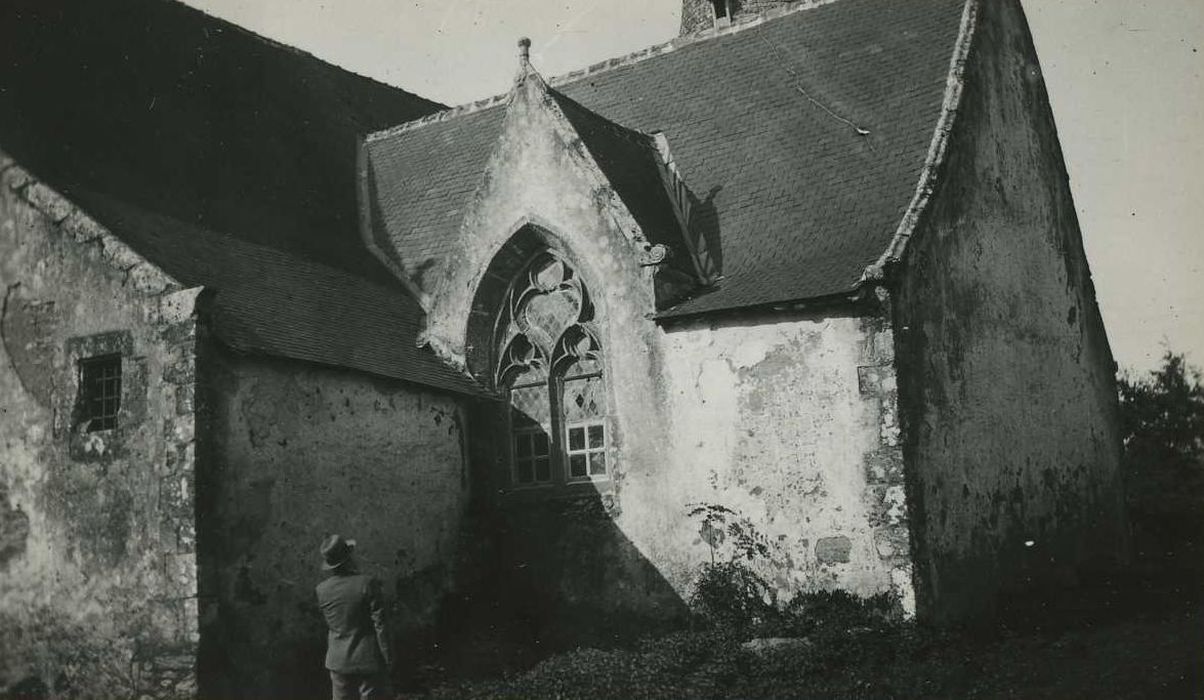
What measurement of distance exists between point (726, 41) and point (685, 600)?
9.48 metres

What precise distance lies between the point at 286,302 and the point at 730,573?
6.22 metres

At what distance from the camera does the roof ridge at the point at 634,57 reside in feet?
59.7

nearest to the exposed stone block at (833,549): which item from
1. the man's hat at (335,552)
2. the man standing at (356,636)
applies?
the man standing at (356,636)

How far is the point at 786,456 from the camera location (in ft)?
41.7

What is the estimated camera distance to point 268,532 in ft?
39.1

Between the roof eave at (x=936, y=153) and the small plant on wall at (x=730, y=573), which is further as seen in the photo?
the small plant on wall at (x=730, y=573)

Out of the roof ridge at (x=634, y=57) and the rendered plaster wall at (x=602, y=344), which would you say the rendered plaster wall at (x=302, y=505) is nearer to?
the rendered plaster wall at (x=602, y=344)

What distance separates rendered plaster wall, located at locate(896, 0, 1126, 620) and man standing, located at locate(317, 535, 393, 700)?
19.7ft

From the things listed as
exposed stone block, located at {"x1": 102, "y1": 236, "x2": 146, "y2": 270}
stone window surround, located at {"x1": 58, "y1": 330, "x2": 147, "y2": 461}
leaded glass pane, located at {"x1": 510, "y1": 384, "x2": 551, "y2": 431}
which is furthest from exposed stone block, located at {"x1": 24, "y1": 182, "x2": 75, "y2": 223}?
leaded glass pane, located at {"x1": 510, "y1": 384, "x2": 551, "y2": 431}

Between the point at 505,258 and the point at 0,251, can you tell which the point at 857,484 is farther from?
the point at 0,251

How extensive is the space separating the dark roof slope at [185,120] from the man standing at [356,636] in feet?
21.6

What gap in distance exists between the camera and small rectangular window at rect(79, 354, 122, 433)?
1200cm

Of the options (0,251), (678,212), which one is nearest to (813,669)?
(678,212)

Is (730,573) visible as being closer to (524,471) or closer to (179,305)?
(524,471)
